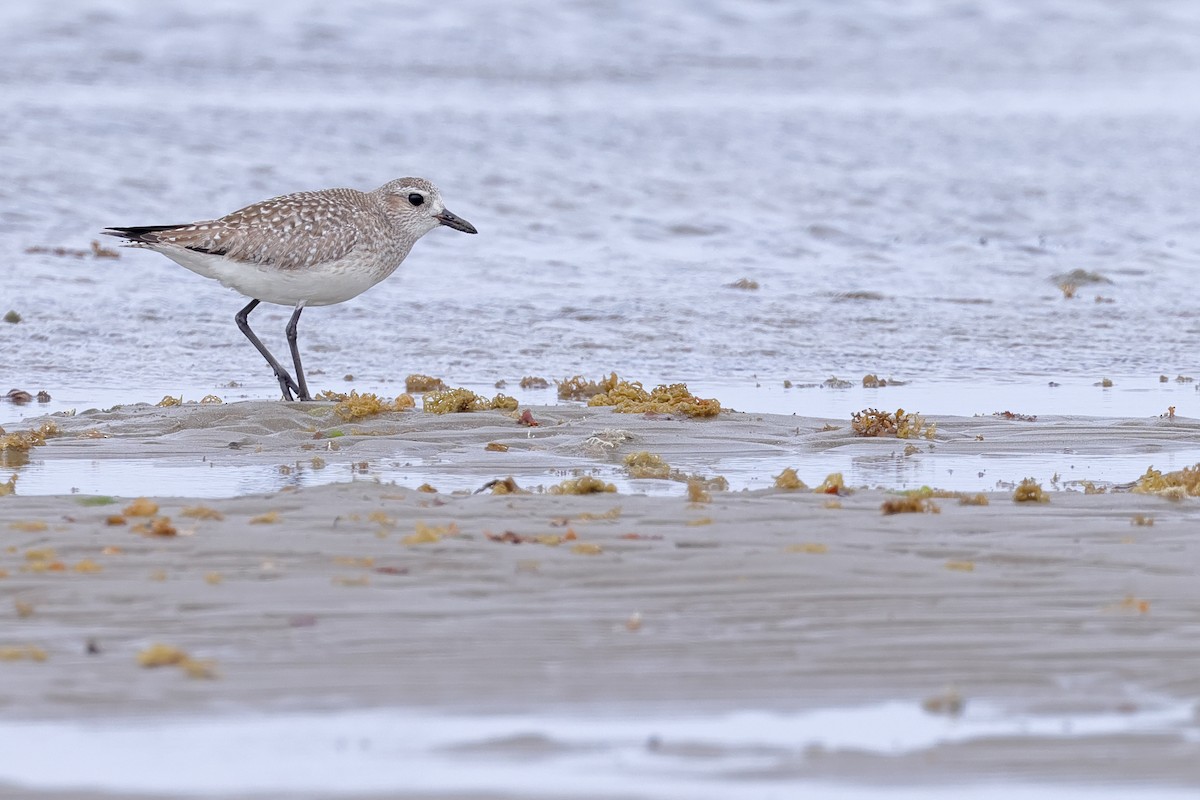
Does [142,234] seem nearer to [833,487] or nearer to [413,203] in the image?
[413,203]

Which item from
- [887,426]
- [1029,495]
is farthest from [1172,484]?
[887,426]

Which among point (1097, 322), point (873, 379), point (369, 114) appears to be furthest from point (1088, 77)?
point (873, 379)

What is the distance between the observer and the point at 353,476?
23.2 feet

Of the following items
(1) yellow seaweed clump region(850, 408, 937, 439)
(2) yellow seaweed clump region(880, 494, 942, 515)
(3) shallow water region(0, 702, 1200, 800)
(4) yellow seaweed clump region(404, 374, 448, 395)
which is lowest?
(3) shallow water region(0, 702, 1200, 800)

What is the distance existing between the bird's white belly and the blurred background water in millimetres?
772

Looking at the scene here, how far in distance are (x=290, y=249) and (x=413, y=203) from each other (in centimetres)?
113

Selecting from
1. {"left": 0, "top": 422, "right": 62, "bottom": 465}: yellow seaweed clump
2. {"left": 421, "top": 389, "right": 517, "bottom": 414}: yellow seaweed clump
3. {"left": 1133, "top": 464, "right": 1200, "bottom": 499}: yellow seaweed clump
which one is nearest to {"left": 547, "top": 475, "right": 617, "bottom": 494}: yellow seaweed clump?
{"left": 1133, "top": 464, "right": 1200, "bottom": 499}: yellow seaweed clump

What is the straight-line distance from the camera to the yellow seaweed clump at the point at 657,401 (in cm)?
834

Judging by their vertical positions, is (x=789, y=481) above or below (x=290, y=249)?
below

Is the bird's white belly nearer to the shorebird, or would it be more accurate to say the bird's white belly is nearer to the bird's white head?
the shorebird

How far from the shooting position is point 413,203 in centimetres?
1015

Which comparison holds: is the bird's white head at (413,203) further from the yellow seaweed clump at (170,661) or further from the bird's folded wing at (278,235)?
the yellow seaweed clump at (170,661)

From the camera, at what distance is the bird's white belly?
9227 millimetres

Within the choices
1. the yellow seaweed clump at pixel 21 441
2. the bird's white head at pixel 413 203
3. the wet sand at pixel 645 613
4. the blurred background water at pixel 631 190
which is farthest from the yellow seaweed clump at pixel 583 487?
the bird's white head at pixel 413 203
